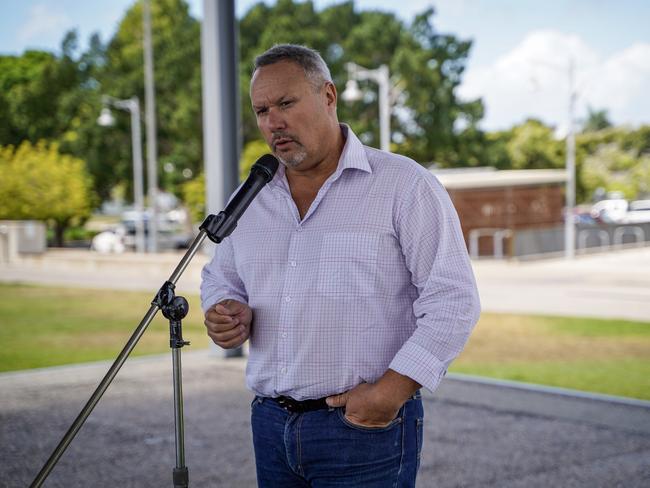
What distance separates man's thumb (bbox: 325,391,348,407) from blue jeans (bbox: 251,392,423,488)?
0.06 feet

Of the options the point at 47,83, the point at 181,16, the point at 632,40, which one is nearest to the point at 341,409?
the point at 47,83

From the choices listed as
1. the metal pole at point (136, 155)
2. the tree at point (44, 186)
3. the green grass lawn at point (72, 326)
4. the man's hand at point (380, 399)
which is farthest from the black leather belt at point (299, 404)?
the metal pole at point (136, 155)

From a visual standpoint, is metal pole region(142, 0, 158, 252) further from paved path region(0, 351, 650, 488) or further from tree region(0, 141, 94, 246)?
paved path region(0, 351, 650, 488)

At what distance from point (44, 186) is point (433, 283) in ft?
30.1

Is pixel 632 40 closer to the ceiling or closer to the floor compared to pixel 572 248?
closer to the ceiling

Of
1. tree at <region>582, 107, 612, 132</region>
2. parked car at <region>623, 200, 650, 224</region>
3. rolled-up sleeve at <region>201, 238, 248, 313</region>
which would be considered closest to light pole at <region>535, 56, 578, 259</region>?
parked car at <region>623, 200, 650, 224</region>

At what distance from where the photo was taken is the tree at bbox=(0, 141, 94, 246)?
32.7 ft

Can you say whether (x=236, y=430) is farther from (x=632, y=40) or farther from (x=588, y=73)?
(x=588, y=73)

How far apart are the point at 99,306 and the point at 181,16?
6.70 meters

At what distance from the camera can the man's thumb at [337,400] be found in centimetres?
202

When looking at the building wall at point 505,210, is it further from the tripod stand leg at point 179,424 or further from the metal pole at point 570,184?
the tripod stand leg at point 179,424

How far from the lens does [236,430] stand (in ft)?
18.5

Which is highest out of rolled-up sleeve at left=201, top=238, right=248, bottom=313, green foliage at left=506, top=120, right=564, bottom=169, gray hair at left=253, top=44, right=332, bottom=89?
green foliage at left=506, top=120, right=564, bottom=169

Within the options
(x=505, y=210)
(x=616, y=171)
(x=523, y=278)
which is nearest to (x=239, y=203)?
(x=523, y=278)
